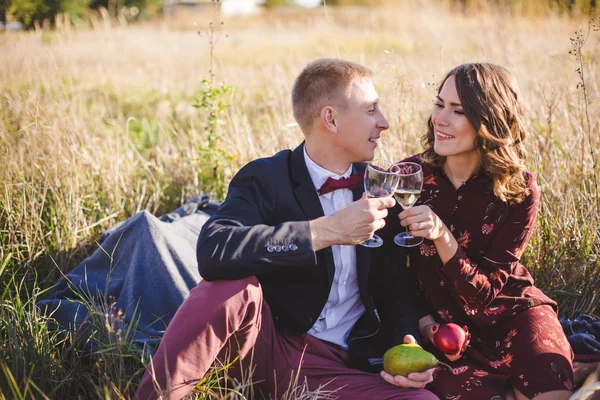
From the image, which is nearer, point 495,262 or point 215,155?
point 495,262

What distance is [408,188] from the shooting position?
2668 mm

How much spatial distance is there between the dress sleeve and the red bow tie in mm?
588

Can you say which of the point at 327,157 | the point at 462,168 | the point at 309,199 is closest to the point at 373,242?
the point at 309,199

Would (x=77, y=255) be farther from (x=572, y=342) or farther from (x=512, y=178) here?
(x=572, y=342)

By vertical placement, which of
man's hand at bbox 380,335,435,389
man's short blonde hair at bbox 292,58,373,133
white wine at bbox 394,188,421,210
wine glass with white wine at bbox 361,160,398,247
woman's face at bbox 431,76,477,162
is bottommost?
man's hand at bbox 380,335,435,389

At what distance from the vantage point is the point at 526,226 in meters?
2.95

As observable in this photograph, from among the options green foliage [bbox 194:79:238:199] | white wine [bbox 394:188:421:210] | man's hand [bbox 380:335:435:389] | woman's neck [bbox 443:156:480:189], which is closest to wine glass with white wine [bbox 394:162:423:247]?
white wine [bbox 394:188:421:210]

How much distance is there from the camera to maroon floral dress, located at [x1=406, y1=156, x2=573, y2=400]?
2.75m

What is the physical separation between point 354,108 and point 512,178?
2.90 ft

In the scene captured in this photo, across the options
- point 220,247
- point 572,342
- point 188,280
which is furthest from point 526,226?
point 188,280

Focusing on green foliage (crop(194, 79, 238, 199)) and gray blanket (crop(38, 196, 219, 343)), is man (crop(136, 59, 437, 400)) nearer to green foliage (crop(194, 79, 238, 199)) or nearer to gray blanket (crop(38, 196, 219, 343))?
gray blanket (crop(38, 196, 219, 343))

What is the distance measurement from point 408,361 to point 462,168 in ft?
3.68

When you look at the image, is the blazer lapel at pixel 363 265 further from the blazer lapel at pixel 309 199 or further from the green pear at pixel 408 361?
the green pear at pixel 408 361

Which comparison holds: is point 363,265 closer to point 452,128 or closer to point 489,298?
point 489,298
